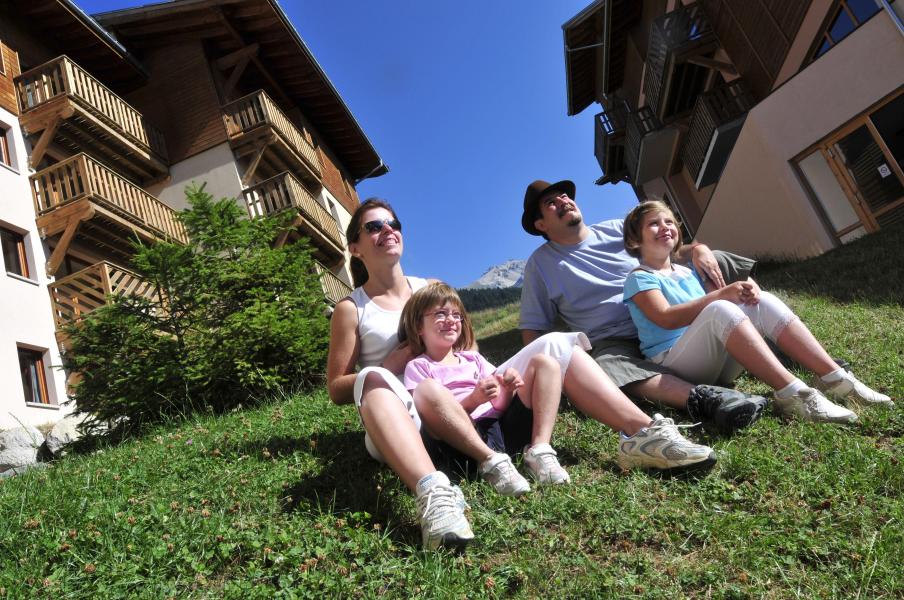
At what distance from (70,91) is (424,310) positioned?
1503 cm

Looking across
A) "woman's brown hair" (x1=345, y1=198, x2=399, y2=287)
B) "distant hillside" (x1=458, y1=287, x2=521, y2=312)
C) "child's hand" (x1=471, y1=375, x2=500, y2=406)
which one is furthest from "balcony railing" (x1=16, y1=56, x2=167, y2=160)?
"distant hillside" (x1=458, y1=287, x2=521, y2=312)

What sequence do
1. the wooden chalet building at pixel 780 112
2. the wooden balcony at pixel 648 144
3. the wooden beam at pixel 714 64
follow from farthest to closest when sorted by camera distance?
the wooden balcony at pixel 648 144 < the wooden beam at pixel 714 64 < the wooden chalet building at pixel 780 112

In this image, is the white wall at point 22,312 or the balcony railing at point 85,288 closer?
the white wall at point 22,312

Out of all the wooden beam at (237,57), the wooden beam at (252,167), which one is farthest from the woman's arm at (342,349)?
the wooden beam at (237,57)

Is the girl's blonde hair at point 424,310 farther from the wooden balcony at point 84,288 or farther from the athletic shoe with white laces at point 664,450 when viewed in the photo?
the wooden balcony at point 84,288

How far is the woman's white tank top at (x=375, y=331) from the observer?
4.02 metres

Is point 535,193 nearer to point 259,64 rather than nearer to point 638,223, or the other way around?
point 638,223

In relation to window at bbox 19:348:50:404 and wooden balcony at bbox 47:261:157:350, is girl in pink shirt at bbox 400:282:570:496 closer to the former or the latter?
wooden balcony at bbox 47:261:157:350

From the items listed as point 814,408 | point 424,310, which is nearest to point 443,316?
point 424,310

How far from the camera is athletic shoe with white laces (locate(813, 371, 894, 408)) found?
3.60 metres

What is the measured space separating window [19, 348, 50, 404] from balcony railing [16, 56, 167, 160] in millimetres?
5918

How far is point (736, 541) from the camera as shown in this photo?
99.5 inches

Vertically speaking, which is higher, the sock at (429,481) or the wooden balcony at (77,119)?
the wooden balcony at (77,119)

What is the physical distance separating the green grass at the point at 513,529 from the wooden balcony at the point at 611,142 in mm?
23179
